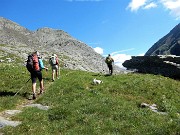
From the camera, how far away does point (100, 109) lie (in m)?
20.8

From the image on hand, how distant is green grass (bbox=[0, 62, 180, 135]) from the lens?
17.3 metres

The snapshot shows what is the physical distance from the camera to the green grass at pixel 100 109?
17.3 metres

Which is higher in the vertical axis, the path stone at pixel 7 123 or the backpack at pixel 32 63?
the backpack at pixel 32 63

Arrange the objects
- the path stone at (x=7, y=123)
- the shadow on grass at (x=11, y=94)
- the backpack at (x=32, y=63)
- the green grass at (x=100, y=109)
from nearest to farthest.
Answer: the green grass at (x=100, y=109) < the path stone at (x=7, y=123) < the backpack at (x=32, y=63) < the shadow on grass at (x=11, y=94)

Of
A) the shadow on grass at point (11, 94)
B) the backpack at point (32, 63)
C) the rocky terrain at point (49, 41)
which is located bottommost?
the shadow on grass at point (11, 94)

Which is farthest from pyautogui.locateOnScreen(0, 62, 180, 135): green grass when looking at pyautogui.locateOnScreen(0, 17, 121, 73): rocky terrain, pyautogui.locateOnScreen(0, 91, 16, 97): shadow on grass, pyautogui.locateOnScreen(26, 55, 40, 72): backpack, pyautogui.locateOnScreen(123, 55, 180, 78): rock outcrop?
pyautogui.locateOnScreen(0, 17, 121, 73): rocky terrain

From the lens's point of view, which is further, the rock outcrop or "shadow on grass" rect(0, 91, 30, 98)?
the rock outcrop

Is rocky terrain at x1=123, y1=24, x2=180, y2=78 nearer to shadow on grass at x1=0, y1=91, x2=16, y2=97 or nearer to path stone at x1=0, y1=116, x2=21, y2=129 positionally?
shadow on grass at x1=0, y1=91, x2=16, y2=97

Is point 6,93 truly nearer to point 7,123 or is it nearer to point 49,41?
point 7,123

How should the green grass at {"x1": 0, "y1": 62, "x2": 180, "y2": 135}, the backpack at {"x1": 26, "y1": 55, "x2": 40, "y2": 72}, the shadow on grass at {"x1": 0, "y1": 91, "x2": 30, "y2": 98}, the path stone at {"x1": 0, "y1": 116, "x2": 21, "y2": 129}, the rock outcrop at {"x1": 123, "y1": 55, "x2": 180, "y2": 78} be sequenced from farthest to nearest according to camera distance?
the rock outcrop at {"x1": 123, "y1": 55, "x2": 180, "y2": 78}
the shadow on grass at {"x1": 0, "y1": 91, "x2": 30, "y2": 98}
the backpack at {"x1": 26, "y1": 55, "x2": 40, "y2": 72}
the path stone at {"x1": 0, "y1": 116, "x2": 21, "y2": 129}
the green grass at {"x1": 0, "y1": 62, "x2": 180, "y2": 135}

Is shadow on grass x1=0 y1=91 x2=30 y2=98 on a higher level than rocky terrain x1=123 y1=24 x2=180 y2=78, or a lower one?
lower

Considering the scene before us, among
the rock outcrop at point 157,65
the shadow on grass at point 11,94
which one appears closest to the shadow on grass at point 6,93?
the shadow on grass at point 11,94

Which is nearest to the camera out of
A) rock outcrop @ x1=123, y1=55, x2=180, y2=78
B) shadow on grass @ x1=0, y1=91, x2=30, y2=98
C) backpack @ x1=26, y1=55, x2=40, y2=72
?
backpack @ x1=26, y1=55, x2=40, y2=72

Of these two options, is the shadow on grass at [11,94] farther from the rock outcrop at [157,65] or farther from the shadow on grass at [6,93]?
the rock outcrop at [157,65]
